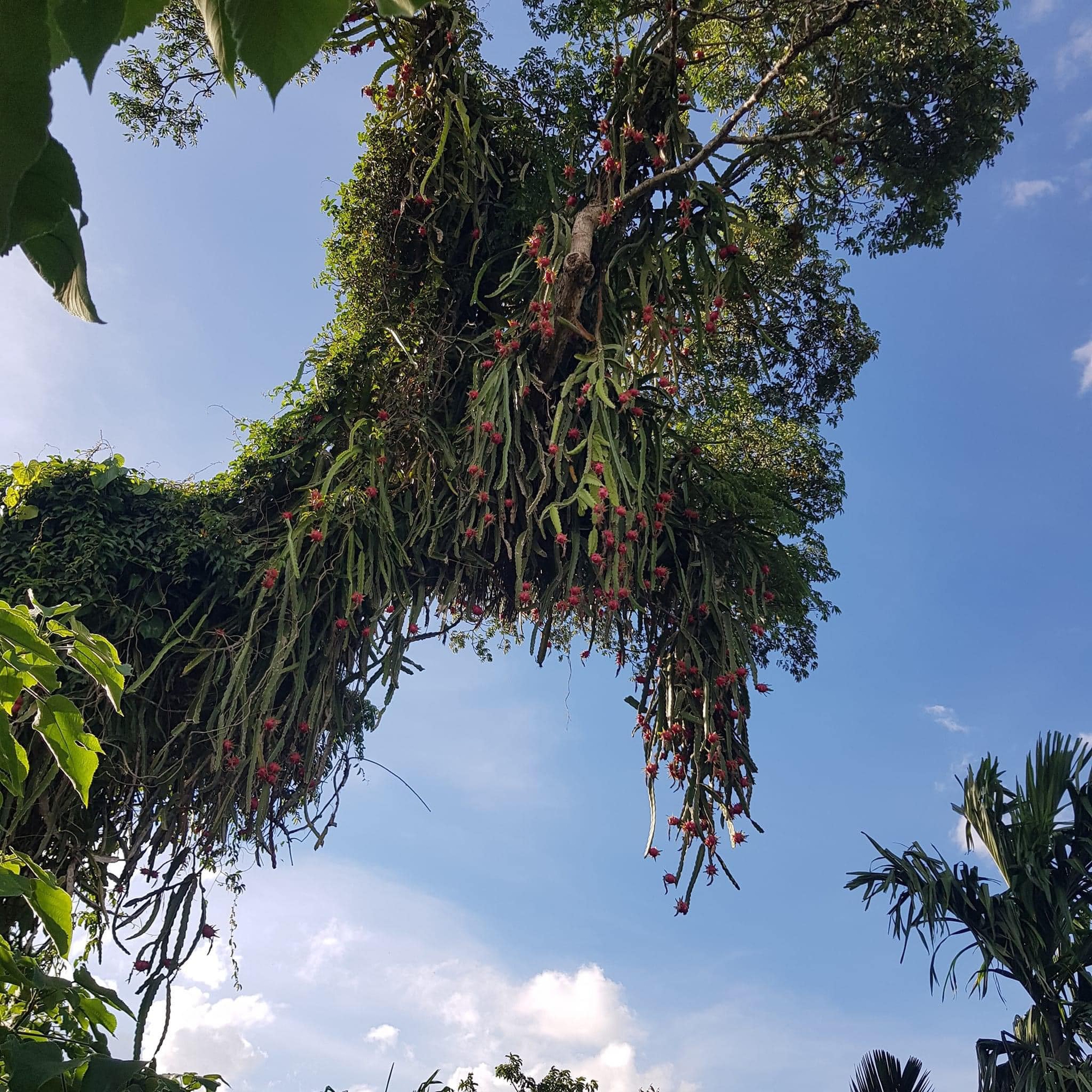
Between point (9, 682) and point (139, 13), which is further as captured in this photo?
point (9, 682)

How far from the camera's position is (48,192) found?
1.17ft

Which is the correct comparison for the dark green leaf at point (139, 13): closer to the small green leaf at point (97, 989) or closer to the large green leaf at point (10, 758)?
the large green leaf at point (10, 758)

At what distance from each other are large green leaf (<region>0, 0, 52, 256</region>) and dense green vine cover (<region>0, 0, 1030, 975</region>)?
3680 mm

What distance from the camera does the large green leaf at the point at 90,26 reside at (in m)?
0.34

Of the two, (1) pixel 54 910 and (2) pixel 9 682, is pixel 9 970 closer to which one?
(1) pixel 54 910

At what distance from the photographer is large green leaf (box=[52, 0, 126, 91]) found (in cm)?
34

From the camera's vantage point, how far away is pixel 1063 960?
12.9ft

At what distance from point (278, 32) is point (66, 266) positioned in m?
0.13

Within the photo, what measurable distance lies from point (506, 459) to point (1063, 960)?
3134 millimetres

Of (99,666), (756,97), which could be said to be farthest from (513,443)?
(99,666)

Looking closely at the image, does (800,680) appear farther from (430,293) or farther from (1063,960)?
(430,293)

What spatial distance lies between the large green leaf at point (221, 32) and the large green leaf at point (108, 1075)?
735 millimetres

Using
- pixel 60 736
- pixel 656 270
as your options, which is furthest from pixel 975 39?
pixel 60 736

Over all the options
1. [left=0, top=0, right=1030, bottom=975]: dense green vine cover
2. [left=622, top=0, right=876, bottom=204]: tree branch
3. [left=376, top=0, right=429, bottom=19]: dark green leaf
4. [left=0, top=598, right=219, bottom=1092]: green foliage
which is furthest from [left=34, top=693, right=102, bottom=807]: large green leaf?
[left=622, top=0, right=876, bottom=204]: tree branch
